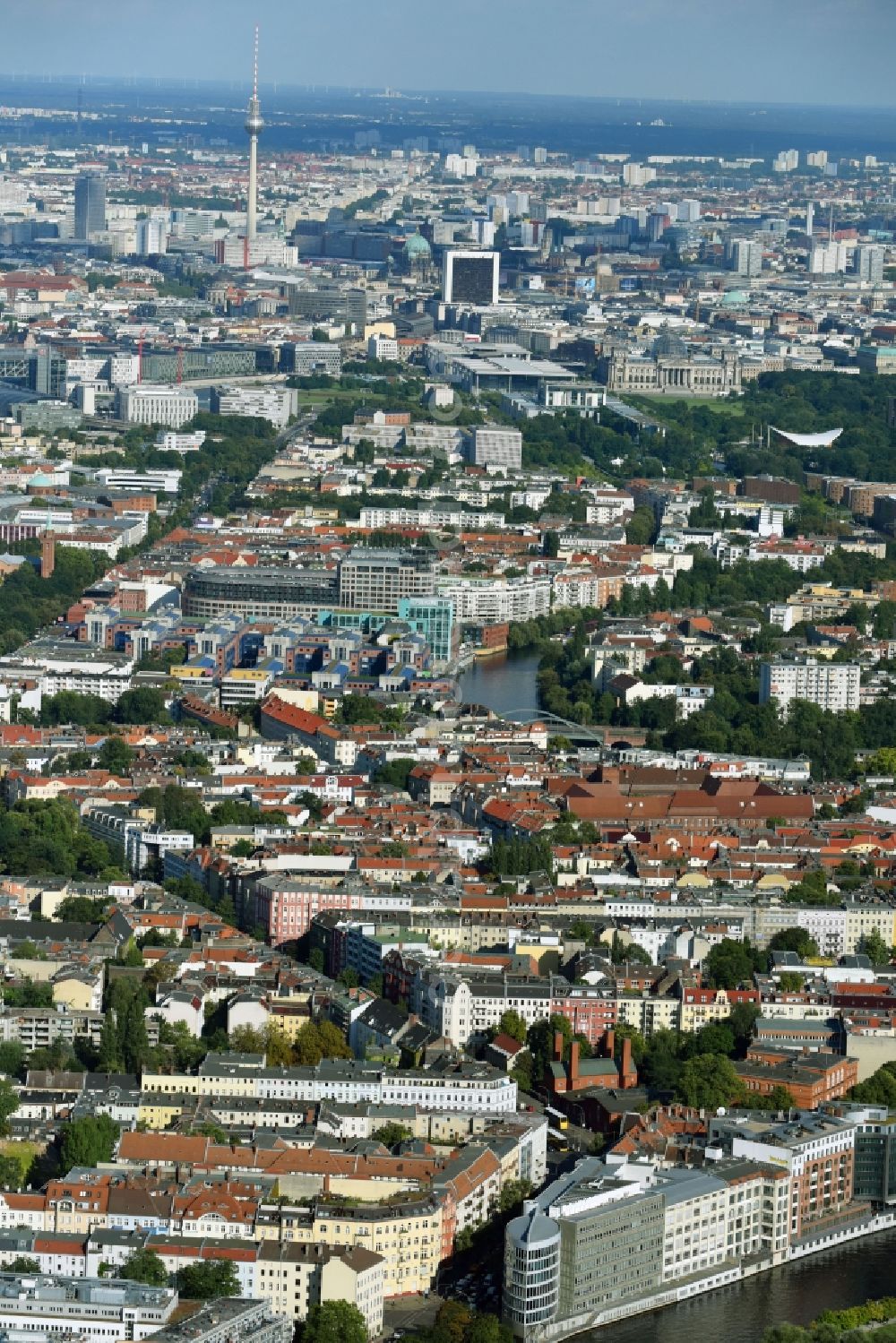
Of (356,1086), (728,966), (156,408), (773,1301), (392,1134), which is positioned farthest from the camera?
(156,408)

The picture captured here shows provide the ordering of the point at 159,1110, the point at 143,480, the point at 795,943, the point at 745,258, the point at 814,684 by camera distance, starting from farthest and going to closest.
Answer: the point at 745,258, the point at 143,480, the point at 814,684, the point at 795,943, the point at 159,1110

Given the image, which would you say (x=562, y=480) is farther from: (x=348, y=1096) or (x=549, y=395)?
(x=348, y=1096)

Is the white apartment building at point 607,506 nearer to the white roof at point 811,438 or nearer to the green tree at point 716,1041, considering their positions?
the white roof at point 811,438

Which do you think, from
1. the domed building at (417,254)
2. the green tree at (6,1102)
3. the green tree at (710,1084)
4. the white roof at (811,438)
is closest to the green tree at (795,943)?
the green tree at (710,1084)

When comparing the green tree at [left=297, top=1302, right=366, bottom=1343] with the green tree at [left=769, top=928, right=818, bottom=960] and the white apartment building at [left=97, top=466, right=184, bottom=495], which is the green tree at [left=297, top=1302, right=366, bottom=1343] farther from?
the white apartment building at [left=97, top=466, right=184, bottom=495]

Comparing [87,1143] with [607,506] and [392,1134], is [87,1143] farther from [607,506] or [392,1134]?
[607,506]

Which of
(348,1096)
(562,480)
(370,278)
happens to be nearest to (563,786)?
(348,1096)

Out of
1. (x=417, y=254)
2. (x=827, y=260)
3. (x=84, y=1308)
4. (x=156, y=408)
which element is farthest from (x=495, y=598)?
(x=827, y=260)
